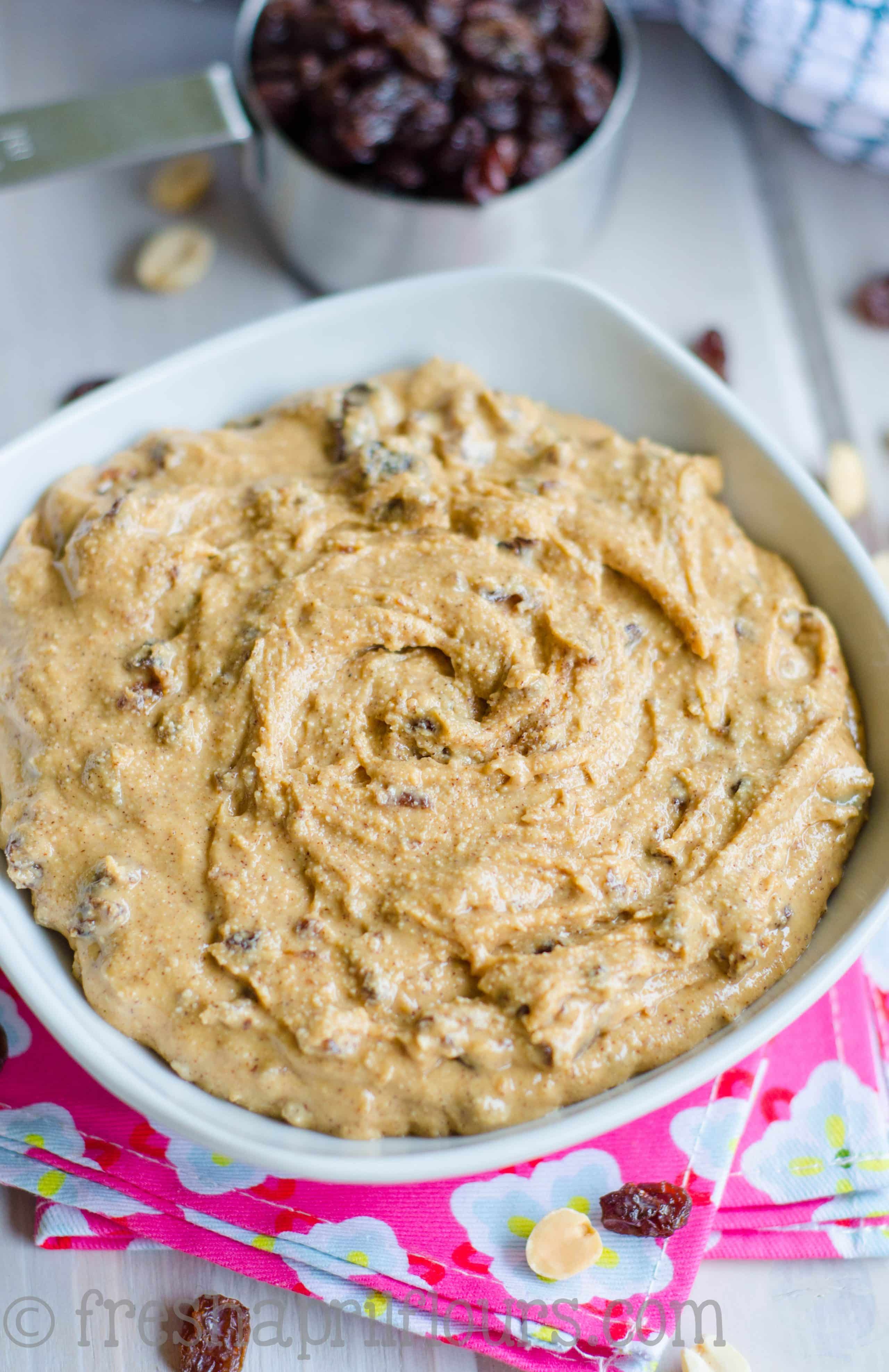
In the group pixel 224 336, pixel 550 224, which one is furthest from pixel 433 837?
pixel 550 224

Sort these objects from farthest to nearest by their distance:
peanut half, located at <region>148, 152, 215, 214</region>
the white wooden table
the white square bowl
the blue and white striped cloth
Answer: peanut half, located at <region>148, 152, 215, 214</region>
the white wooden table
the blue and white striped cloth
the white square bowl

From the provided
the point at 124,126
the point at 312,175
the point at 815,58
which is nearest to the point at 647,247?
the point at 815,58

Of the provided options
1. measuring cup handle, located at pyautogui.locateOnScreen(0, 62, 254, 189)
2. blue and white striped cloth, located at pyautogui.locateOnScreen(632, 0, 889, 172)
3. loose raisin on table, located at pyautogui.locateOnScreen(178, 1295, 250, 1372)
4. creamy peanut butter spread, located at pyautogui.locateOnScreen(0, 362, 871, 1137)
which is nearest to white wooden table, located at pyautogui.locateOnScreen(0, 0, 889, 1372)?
blue and white striped cloth, located at pyautogui.locateOnScreen(632, 0, 889, 172)

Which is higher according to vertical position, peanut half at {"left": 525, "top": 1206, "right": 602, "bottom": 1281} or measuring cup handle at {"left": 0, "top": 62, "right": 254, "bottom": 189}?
measuring cup handle at {"left": 0, "top": 62, "right": 254, "bottom": 189}

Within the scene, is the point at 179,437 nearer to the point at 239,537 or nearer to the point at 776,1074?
the point at 239,537

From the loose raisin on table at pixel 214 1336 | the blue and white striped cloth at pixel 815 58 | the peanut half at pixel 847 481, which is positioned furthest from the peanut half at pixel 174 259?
the loose raisin on table at pixel 214 1336

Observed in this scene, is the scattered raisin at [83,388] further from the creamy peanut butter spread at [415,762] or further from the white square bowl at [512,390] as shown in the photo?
the creamy peanut butter spread at [415,762]

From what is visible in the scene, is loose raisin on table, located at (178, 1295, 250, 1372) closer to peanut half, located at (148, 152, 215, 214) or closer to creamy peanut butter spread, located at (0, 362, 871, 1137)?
creamy peanut butter spread, located at (0, 362, 871, 1137)
